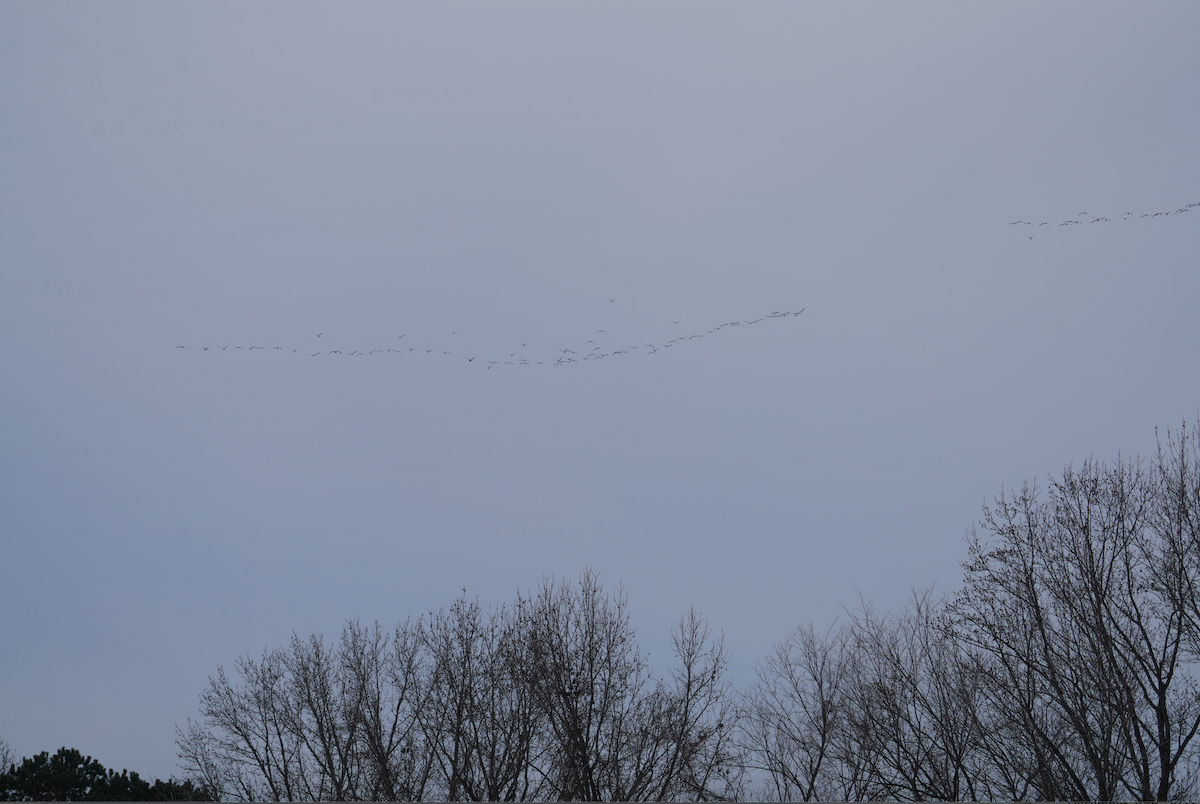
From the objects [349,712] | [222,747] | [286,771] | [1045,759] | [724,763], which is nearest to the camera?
[1045,759]

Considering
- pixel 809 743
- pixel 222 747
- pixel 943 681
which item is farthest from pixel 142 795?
pixel 943 681

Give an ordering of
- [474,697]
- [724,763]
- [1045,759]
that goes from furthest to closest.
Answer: [474,697] → [724,763] → [1045,759]

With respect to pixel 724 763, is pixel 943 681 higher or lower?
higher

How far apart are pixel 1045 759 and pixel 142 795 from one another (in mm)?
26459

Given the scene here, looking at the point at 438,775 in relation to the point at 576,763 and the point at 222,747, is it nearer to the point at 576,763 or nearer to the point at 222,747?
the point at 576,763

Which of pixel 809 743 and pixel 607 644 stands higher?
pixel 607 644

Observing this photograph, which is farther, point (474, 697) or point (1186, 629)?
point (474, 697)

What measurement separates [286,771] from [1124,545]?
26.1 metres

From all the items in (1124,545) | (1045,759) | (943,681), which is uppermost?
(1124,545)

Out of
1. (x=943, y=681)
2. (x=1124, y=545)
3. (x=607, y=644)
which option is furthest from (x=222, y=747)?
(x=1124, y=545)

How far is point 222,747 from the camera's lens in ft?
104

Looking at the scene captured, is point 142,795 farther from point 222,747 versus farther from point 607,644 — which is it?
point 607,644

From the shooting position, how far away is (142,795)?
28125mm

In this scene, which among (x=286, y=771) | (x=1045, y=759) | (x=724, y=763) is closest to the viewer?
(x=1045, y=759)
